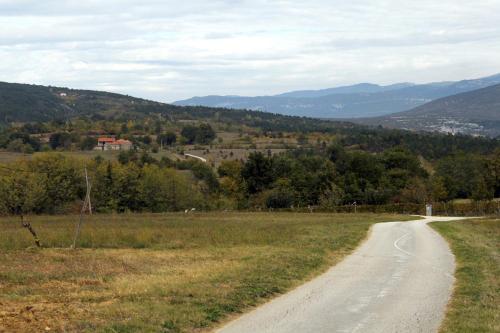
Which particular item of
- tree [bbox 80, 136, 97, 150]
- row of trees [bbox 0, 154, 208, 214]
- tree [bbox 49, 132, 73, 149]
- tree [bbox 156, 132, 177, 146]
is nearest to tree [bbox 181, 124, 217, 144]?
tree [bbox 156, 132, 177, 146]

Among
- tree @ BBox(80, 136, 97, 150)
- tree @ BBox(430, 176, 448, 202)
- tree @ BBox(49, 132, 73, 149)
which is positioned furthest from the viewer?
Result: tree @ BBox(80, 136, 97, 150)

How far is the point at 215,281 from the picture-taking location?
1673 centimetres

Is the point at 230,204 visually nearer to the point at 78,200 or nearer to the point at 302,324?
the point at 78,200

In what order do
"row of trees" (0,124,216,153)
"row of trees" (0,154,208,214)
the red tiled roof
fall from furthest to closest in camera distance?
the red tiled roof < "row of trees" (0,124,216,153) < "row of trees" (0,154,208,214)

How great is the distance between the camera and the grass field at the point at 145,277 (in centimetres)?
1198

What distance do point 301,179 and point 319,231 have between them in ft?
241

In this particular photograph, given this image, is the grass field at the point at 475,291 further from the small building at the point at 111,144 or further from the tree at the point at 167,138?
the tree at the point at 167,138

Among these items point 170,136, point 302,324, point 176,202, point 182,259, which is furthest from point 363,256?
point 170,136

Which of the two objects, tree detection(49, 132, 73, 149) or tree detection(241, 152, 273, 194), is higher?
tree detection(49, 132, 73, 149)

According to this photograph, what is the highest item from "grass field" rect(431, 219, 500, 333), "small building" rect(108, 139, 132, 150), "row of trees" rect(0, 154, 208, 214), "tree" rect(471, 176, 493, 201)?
"small building" rect(108, 139, 132, 150)

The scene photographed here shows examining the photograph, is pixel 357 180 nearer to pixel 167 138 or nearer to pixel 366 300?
pixel 167 138

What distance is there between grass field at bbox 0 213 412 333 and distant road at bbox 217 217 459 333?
2.29 feet

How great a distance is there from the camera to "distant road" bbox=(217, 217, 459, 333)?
11.9m

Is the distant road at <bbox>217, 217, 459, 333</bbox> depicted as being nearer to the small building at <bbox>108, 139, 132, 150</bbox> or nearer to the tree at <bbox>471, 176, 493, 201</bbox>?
the tree at <bbox>471, 176, 493, 201</bbox>
